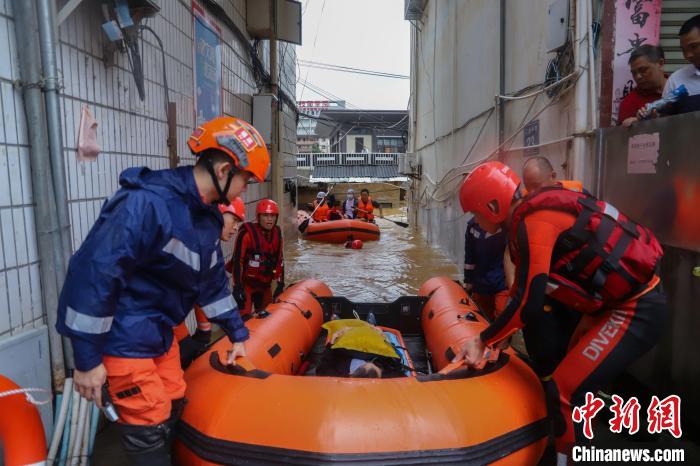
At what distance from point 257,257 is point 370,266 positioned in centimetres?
487

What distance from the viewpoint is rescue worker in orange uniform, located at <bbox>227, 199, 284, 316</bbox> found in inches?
173

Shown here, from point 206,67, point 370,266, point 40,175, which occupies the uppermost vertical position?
point 206,67

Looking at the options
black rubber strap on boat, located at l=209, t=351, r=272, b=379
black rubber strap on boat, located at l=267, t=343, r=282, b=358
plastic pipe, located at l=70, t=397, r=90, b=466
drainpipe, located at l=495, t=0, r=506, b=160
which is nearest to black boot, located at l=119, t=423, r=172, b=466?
black rubber strap on boat, located at l=209, t=351, r=272, b=379

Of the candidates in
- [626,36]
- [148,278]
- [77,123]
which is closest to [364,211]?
[626,36]

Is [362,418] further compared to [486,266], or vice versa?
[486,266]

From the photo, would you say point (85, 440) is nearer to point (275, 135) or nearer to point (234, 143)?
point (234, 143)

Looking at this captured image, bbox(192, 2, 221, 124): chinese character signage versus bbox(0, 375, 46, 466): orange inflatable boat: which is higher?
bbox(192, 2, 221, 124): chinese character signage

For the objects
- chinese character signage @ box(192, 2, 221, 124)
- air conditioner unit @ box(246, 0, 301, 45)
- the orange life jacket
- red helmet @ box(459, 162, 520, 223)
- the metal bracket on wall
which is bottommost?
the orange life jacket

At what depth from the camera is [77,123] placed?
268 cm

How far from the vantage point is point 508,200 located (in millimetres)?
2189

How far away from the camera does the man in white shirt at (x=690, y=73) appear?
9.20ft

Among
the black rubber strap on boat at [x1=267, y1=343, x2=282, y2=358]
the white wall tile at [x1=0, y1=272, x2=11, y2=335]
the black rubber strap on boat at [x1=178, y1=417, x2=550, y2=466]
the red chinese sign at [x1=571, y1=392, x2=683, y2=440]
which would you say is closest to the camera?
the black rubber strap on boat at [x1=178, y1=417, x2=550, y2=466]

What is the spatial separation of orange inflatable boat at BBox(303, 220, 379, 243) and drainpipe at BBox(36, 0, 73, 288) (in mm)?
9429

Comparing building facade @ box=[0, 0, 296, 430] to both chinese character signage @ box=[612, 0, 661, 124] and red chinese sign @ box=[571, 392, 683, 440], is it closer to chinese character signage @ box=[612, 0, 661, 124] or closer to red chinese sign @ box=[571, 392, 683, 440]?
red chinese sign @ box=[571, 392, 683, 440]
